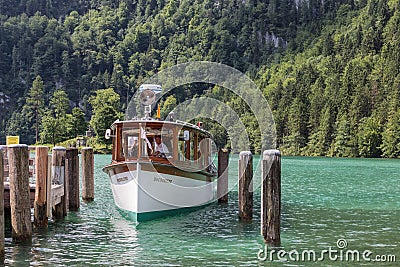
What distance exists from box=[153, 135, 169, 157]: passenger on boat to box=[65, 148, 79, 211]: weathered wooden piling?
158 inches

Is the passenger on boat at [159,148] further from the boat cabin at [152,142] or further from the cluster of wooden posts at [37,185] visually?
the cluster of wooden posts at [37,185]

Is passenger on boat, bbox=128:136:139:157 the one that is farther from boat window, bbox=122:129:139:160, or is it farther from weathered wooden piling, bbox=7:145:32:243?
weathered wooden piling, bbox=7:145:32:243

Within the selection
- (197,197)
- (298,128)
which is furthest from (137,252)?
(298,128)

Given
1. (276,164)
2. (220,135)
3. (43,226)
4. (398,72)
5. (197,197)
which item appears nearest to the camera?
(276,164)

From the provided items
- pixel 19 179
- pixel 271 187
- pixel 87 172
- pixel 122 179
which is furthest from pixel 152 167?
pixel 87 172

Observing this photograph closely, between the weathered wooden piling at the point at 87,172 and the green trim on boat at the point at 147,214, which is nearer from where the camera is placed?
the green trim on boat at the point at 147,214

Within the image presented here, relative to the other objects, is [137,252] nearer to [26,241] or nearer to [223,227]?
[26,241]

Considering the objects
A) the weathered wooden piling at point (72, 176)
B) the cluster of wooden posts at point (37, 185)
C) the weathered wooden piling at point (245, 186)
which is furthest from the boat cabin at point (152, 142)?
the weathered wooden piling at point (245, 186)

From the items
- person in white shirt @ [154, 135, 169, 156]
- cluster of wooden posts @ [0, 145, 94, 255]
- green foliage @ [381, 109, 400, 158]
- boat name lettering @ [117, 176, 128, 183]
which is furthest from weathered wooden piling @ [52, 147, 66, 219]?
green foliage @ [381, 109, 400, 158]

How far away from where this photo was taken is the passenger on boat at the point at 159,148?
28273mm

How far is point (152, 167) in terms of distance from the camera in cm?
2684

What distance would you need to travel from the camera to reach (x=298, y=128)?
191750 mm

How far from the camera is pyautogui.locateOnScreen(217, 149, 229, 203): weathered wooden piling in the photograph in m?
34.9

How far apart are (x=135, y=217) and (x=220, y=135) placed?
266 feet
